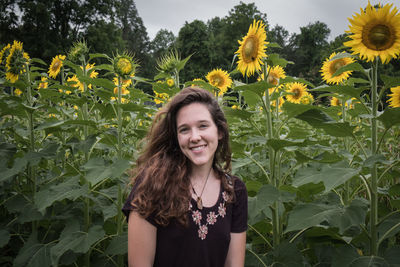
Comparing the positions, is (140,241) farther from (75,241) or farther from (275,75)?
(275,75)

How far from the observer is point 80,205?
2.29 meters

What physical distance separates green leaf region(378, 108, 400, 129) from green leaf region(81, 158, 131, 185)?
4.07 feet

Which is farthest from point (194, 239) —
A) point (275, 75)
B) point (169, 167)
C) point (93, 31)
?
point (93, 31)

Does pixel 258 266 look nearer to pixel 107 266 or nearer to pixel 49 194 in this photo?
pixel 107 266

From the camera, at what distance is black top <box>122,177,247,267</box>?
1.51m

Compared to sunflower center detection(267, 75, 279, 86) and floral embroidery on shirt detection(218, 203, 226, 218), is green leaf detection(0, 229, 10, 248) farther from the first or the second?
sunflower center detection(267, 75, 279, 86)

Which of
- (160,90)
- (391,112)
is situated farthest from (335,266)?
(160,90)

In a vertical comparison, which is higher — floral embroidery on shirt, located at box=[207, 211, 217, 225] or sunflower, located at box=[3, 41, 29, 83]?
sunflower, located at box=[3, 41, 29, 83]

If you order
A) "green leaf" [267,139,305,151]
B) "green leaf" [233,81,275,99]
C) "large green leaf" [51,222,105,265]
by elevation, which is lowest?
"large green leaf" [51,222,105,265]

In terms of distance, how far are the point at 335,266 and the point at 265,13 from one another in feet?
123

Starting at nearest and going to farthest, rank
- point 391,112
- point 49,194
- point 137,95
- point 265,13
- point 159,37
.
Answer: point 391,112 → point 49,194 → point 137,95 → point 265,13 → point 159,37

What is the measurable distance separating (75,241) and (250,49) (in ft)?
5.25

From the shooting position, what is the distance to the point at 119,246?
6.08ft

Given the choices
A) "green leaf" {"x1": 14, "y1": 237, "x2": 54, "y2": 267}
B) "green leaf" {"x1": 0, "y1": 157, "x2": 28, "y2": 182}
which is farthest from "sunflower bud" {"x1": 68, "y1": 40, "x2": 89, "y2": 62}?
"green leaf" {"x1": 14, "y1": 237, "x2": 54, "y2": 267}
